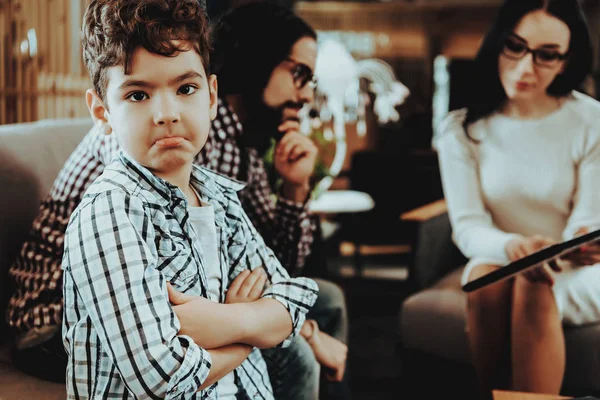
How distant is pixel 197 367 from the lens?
93cm

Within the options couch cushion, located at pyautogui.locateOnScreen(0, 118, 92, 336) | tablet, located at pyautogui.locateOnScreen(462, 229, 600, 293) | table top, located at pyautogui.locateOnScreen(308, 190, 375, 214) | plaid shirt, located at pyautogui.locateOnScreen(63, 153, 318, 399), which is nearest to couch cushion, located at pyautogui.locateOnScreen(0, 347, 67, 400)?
couch cushion, located at pyautogui.locateOnScreen(0, 118, 92, 336)

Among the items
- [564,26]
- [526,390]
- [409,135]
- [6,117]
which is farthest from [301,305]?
[409,135]

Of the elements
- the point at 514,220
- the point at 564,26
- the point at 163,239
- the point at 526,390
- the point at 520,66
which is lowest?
the point at 526,390

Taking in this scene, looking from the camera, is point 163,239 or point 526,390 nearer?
point 163,239

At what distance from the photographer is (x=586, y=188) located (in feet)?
6.18

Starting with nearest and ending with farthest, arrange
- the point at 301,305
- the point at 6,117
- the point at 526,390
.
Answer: the point at 301,305 → the point at 526,390 → the point at 6,117

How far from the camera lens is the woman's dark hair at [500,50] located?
189 cm

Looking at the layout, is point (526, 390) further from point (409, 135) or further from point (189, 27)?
point (409, 135)

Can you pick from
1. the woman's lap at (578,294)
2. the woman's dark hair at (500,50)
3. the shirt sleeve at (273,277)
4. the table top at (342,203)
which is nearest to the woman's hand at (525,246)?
the woman's lap at (578,294)

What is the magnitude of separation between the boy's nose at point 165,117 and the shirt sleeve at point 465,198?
3.87 feet

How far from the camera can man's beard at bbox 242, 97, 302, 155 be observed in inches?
69.5

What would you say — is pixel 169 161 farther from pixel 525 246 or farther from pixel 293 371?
pixel 525 246

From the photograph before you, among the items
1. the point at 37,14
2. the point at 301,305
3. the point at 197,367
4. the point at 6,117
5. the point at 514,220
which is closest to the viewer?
the point at 197,367

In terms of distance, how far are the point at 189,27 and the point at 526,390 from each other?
128cm
